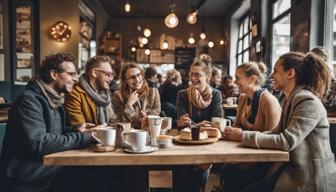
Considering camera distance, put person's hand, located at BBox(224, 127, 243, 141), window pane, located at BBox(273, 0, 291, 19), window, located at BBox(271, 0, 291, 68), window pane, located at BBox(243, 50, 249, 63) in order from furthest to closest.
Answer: window pane, located at BBox(243, 50, 249, 63)
window, located at BBox(271, 0, 291, 68)
window pane, located at BBox(273, 0, 291, 19)
person's hand, located at BBox(224, 127, 243, 141)

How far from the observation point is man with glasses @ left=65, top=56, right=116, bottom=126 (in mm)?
2463

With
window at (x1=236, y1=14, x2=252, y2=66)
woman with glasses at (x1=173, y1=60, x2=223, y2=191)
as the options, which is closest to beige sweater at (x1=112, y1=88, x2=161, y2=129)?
woman with glasses at (x1=173, y1=60, x2=223, y2=191)

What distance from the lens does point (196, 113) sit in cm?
311

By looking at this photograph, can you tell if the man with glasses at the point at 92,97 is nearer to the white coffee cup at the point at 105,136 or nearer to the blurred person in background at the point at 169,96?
the white coffee cup at the point at 105,136

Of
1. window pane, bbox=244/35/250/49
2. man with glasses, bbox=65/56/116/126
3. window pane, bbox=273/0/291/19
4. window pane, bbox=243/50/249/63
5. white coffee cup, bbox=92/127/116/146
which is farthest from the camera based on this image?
window pane, bbox=244/35/250/49

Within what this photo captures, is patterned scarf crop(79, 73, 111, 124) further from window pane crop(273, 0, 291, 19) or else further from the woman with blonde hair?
window pane crop(273, 0, 291, 19)

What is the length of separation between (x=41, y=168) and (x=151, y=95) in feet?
4.81

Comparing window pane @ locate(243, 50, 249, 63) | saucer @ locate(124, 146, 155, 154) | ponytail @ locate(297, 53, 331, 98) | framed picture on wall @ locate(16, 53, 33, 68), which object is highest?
A: window pane @ locate(243, 50, 249, 63)

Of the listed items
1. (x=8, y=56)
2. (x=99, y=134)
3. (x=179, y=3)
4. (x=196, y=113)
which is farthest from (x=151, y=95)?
(x=179, y=3)

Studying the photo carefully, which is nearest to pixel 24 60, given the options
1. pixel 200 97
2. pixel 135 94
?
pixel 135 94

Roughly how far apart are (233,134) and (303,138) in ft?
1.32

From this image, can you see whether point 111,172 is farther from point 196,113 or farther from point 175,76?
point 175,76

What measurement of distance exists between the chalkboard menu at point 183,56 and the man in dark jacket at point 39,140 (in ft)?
33.9

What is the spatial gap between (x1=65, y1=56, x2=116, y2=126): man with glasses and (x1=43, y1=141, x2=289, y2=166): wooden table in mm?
756
